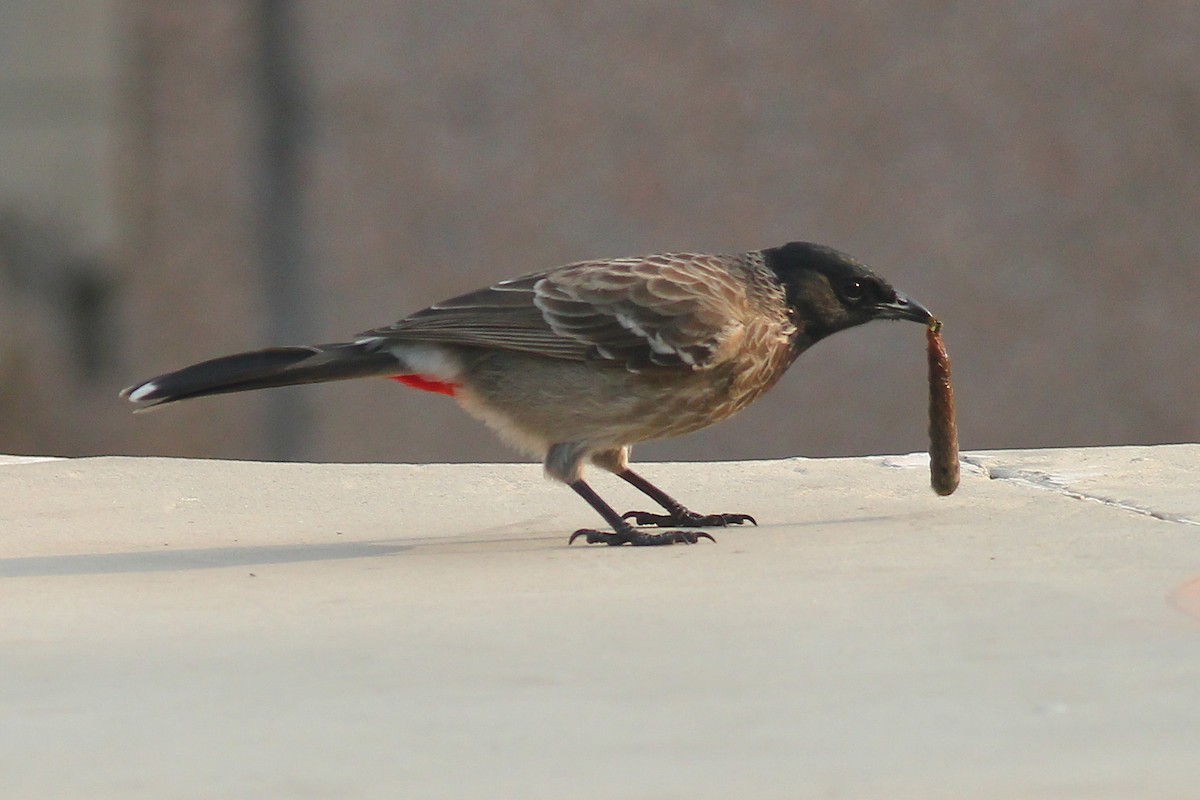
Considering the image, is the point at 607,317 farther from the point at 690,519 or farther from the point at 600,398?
the point at 690,519

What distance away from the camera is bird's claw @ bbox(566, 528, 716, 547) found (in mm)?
3783

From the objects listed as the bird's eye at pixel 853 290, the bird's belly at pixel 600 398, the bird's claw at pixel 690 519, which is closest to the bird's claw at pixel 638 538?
the bird's claw at pixel 690 519

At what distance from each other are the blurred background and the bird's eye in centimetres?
325

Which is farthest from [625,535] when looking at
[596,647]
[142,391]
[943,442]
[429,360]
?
[596,647]

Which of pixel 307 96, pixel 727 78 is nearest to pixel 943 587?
pixel 727 78

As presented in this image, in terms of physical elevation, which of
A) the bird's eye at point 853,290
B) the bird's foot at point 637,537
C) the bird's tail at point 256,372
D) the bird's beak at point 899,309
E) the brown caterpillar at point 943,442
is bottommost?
the bird's foot at point 637,537

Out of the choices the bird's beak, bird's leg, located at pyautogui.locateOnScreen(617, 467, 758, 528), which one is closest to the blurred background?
the bird's beak

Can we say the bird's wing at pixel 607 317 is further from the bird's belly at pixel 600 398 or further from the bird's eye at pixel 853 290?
the bird's eye at pixel 853 290

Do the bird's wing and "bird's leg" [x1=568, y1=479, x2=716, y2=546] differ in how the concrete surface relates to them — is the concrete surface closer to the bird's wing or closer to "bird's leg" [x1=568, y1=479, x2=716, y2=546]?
"bird's leg" [x1=568, y1=479, x2=716, y2=546]

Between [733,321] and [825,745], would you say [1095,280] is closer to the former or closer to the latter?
[733,321]

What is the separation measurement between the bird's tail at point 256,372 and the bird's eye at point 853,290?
1113 millimetres

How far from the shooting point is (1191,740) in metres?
2.12

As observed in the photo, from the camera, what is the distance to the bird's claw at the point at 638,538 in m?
3.78

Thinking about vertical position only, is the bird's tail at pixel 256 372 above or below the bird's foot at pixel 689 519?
above
